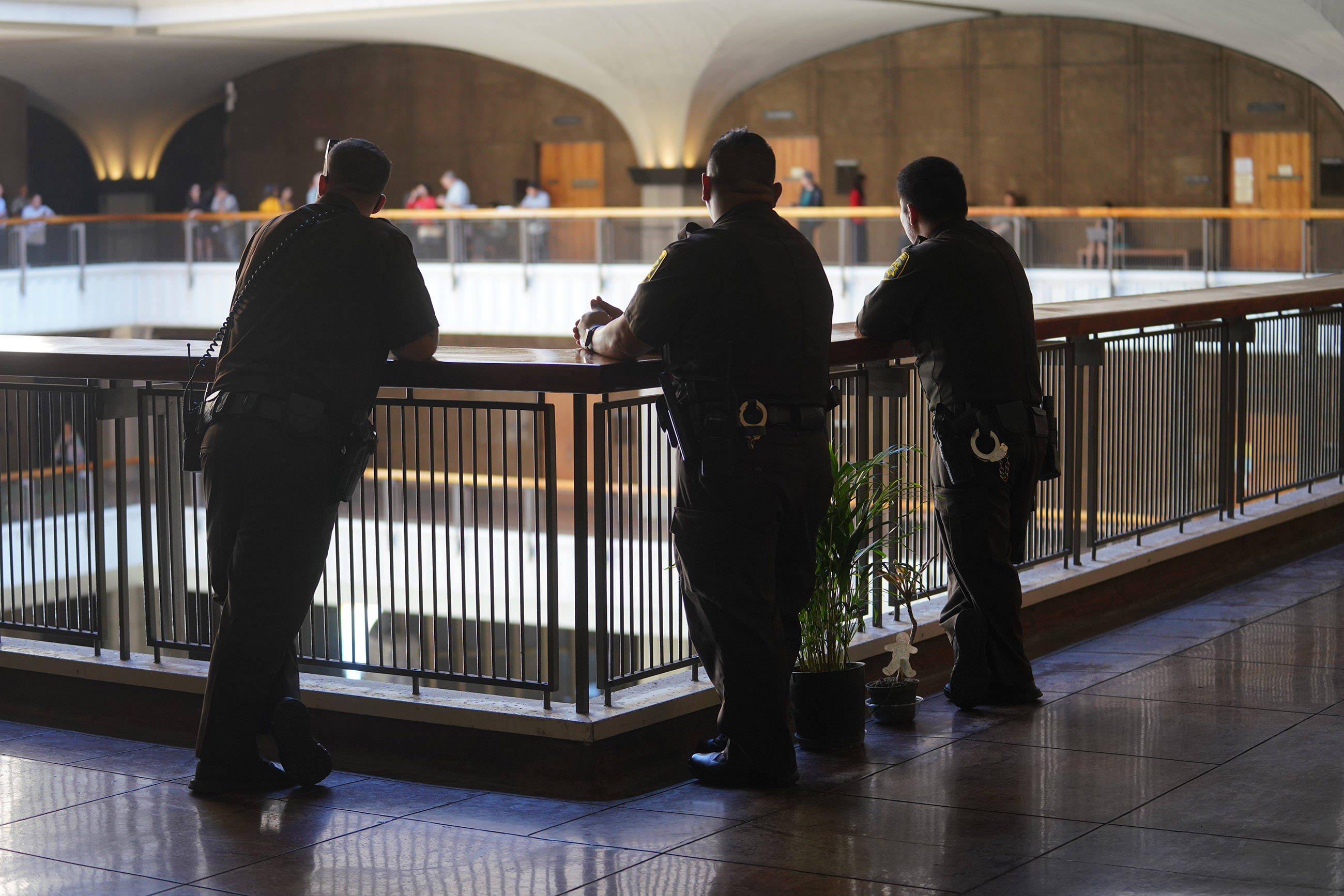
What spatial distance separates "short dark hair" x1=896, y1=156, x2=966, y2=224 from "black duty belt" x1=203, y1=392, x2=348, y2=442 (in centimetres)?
176

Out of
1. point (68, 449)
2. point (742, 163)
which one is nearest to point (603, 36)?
point (68, 449)

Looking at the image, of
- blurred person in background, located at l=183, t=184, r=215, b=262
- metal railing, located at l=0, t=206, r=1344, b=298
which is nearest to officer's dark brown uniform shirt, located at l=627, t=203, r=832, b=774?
metal railing, located at l=0, t=206, r=1344, b=298

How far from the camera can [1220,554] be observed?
22.6 ft

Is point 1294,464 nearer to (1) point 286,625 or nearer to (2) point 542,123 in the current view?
(1) point 286,625

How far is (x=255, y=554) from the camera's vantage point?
415 cm

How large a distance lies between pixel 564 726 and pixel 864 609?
37.2 inches

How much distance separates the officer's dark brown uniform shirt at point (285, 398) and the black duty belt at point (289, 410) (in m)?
0.01

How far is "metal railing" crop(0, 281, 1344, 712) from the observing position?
4332mm

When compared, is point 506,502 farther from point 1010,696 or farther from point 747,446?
point 1010,696

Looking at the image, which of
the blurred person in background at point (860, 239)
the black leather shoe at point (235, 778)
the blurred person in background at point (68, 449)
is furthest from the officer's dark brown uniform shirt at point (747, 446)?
the blurred person in background at point (860, 239)

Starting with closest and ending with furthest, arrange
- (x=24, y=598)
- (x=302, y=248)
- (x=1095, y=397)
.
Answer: (x=302, y=248) < (x=24, y=598) < (x=1095, y=397)

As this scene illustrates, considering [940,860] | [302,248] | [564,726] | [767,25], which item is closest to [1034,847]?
[940,860]

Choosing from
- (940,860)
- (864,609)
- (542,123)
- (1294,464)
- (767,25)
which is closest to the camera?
(940,860)

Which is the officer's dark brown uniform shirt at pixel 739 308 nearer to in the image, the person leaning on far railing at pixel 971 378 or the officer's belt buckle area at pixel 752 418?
the officer's belt buckle area at pixel 752 418
